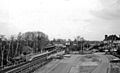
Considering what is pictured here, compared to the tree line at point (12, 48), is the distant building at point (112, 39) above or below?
above

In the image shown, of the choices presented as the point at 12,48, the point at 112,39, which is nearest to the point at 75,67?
the point at 12,48

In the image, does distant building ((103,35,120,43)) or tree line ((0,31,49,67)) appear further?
distant building ((103,35,120,43))

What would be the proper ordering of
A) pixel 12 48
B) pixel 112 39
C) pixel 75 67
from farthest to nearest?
pixel 112 39, pixel 12 48, pixel 75 67

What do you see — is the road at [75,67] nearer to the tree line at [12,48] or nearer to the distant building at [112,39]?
the tree line at [12,48]

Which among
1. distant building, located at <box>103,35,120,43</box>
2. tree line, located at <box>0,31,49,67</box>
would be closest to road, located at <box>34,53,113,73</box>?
tree line, located at <box>0,31,49,67</box>

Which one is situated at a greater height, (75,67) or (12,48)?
(12,48)

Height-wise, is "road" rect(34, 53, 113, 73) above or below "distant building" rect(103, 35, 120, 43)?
below

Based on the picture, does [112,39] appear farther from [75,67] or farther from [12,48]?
[75,67]

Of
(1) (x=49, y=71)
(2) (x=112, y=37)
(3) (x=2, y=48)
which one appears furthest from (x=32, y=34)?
(1) (x=49, y=71)

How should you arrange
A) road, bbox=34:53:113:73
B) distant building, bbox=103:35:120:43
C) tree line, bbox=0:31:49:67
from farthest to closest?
1. distant building, bbox=103:35:120:43
2. tree line, bbox=0:31:49:67
3. road, bbox=34:53:113:73

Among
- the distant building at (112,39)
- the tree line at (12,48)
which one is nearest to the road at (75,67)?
the tree line at (12,48)

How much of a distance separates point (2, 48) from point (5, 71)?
16341 millimetres

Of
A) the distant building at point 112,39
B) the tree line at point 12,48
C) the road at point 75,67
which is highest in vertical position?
the distant building at point 112,39

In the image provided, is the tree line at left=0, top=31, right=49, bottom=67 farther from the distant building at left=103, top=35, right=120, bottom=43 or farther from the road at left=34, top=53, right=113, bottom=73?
the distant building at left=103, top=35, right=120, bottom=43
